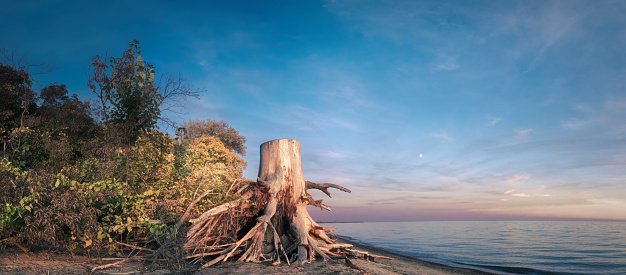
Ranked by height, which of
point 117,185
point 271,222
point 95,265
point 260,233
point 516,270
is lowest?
point 516,270

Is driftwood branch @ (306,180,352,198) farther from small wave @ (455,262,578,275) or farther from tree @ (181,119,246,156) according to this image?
tree @ (181,119,246,156)

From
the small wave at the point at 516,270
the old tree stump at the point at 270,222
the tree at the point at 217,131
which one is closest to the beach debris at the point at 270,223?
the old tree stump at the point at 270,222

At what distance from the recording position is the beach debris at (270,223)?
8039mm

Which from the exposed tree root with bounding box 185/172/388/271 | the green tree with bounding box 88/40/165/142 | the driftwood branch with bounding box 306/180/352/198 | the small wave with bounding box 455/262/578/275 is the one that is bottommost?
the small wave with bounding box 455/262/578/275

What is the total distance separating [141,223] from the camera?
757cm

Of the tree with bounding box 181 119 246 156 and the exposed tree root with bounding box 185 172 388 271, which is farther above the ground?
the tree with bounding box 181 119 246 156

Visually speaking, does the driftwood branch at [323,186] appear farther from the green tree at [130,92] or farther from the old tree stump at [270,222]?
the green tree at [130,92]

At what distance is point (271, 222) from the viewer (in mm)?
9047

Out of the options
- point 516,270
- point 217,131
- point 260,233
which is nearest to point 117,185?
point 260,233

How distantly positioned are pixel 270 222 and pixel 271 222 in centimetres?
45

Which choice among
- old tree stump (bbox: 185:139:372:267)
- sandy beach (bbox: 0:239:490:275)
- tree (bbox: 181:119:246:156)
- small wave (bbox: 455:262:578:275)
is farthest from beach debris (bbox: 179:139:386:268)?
tree (bbox: 181:119:246:156)

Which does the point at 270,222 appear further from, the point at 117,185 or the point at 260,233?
the point at 117,185

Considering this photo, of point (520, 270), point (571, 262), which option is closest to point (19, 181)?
point (520, 270)

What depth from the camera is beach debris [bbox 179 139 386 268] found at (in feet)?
26.4
